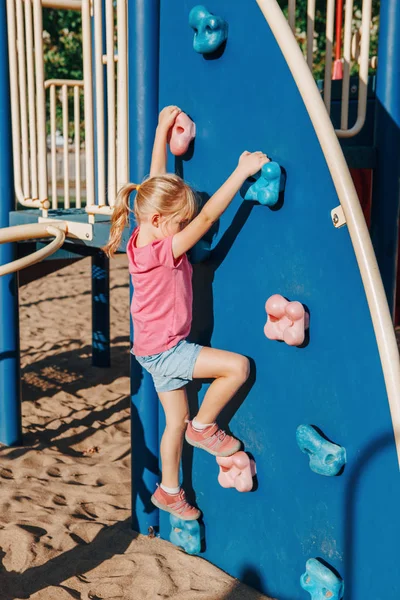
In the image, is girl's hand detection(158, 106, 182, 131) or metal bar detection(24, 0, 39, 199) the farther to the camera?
metal bar detection(24, 0, 39, 199)

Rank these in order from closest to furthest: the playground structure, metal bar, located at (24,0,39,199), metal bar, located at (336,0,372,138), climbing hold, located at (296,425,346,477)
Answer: the playground structure → climbing hold, located at (296,425,346,477) → metal bar, located at (336,0,372,138) → metal bar, located at (24,0,39,199)

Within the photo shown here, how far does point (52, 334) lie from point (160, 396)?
4570 millimetres

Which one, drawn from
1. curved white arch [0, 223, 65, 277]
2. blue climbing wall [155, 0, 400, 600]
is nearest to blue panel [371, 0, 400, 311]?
blue climbing wall [155, 0, 400, 600]

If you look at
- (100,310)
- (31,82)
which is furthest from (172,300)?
(100,310)

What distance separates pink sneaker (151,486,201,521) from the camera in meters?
2.88

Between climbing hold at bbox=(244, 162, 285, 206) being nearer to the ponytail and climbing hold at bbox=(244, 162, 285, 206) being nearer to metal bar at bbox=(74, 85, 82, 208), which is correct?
the ponytail

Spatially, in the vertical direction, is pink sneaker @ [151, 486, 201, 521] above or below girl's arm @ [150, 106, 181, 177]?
below

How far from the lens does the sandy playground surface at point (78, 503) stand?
2758mm

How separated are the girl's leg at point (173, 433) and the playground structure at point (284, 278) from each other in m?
0.10

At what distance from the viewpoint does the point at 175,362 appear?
2.65 m

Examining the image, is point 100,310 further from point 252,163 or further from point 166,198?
point 252,163

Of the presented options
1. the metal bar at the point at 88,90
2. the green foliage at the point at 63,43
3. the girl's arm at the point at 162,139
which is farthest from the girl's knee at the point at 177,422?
the green foliage at the point at 63,43

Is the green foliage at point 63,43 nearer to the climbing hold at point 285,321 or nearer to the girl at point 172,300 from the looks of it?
the girl at point 172,300

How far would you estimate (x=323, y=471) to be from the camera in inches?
91.7
